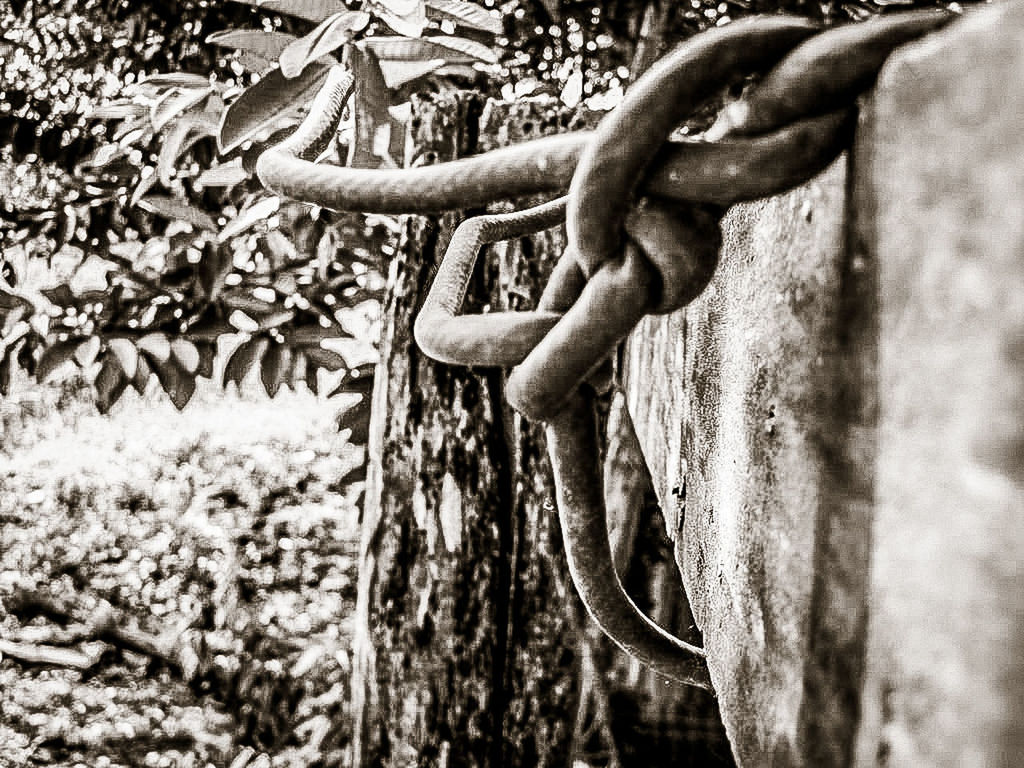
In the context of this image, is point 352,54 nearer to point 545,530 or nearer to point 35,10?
point 545,530

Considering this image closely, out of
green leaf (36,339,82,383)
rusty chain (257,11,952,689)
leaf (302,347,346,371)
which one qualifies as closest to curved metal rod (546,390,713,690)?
rusty chain (257,11,952,689)

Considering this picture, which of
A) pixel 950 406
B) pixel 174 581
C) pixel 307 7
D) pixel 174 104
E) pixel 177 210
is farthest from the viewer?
pixel 174 581

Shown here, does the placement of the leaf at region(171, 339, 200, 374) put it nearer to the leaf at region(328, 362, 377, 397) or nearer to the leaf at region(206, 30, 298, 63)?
the leaf at region(328, 362, 377, 397)

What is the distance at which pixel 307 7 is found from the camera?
0.96m

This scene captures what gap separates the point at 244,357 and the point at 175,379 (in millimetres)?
139

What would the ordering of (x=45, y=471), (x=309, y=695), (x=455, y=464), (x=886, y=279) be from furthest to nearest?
(x=45, y=471)
(x=309, y=695)
(x=455, y=464)
(x=886, y=279)

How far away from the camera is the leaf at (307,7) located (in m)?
0.94

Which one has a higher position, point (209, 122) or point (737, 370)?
point (209, 122)

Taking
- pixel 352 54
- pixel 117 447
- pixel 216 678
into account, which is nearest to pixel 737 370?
pixel 352 54

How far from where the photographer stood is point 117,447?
3.12 meters

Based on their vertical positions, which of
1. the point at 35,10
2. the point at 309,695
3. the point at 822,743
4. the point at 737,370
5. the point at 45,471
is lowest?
the point at 309,695

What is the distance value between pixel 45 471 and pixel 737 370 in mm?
3364

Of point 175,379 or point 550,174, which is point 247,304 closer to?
point 175,379

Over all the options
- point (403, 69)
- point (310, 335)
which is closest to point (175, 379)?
point (310, 335)
